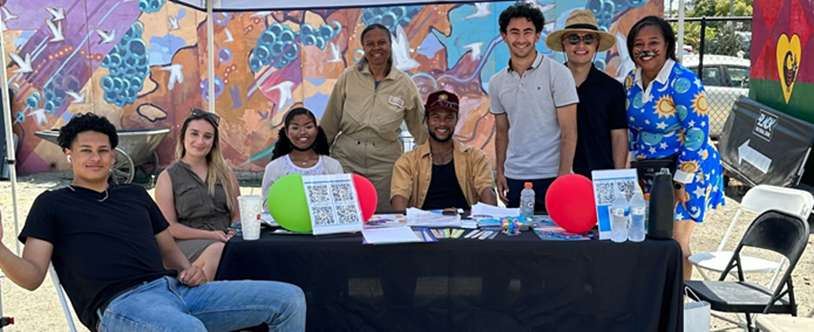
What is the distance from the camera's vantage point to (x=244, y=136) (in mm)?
9047

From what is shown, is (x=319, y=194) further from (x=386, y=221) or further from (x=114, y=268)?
(x=114, y=268)

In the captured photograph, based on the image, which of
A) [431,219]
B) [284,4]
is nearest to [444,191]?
[431,219]

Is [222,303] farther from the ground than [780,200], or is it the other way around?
[780,200]

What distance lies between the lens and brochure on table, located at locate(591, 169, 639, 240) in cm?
267

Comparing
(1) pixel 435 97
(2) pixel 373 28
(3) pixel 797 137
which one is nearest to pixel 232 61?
(2) pixel 373 28

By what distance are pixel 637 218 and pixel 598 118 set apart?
3.21ft

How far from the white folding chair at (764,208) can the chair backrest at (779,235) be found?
9 cm

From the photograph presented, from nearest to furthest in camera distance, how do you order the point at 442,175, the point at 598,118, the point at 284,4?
the point at 598,118, the point at 442,175, the point at 284,4

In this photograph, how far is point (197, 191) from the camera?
3.28 meters

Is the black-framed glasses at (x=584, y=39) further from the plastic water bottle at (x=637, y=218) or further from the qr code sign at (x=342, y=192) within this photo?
the qr code sign at (x=342, y=192)

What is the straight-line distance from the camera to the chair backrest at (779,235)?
9.53 feet

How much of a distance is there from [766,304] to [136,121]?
8366 mm

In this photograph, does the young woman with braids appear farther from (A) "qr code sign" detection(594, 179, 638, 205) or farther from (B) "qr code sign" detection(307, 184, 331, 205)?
(A) "qr code sign" detection(594, 179, 638, 205)

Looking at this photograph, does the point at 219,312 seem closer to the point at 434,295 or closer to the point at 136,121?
the point at 434,295
